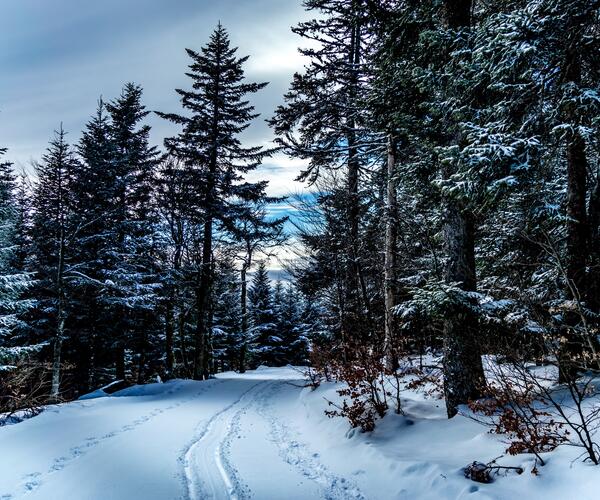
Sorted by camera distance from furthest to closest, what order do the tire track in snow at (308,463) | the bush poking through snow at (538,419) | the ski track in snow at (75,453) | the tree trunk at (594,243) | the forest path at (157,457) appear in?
the tree trunk at (594,243) → the tire track in snow at (308,463) → the forest path at (157,457) → the ski track in snow at (75,453) → the bush poking through snow at (538,419)

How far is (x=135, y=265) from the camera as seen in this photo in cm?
1919

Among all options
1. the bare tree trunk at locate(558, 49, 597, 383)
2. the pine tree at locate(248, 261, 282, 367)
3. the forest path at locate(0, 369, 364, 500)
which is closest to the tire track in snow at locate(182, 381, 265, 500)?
the forest path at locate(0, 369, 364, 500)

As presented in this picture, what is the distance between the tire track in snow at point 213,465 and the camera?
15.5ft

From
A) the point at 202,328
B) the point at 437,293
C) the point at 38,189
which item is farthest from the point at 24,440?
the point at 38,189

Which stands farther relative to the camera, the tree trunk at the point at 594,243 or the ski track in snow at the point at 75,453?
the tree trunk at the point at 594,243

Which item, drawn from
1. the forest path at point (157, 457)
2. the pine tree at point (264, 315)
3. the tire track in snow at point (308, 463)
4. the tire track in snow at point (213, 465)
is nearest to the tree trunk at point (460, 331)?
the tire track in snow at point (308, 463)

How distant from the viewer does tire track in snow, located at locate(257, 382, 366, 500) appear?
4957 mm

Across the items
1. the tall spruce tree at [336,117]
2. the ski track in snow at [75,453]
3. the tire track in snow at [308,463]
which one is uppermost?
the tall spruce tree at [336,117]

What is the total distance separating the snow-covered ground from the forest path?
2 cm

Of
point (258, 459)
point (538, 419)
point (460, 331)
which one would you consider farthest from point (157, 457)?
point (538, 419)

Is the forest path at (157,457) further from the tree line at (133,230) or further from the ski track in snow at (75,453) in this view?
the tree line at (133,230)

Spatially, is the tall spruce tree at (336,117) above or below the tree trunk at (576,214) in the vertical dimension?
above

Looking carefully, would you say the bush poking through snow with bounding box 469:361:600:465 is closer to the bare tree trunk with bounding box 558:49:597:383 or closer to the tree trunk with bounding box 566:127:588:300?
the bare tree trunk with bounding box 558:49:597:383

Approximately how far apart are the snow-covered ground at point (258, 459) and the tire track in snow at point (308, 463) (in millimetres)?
18
